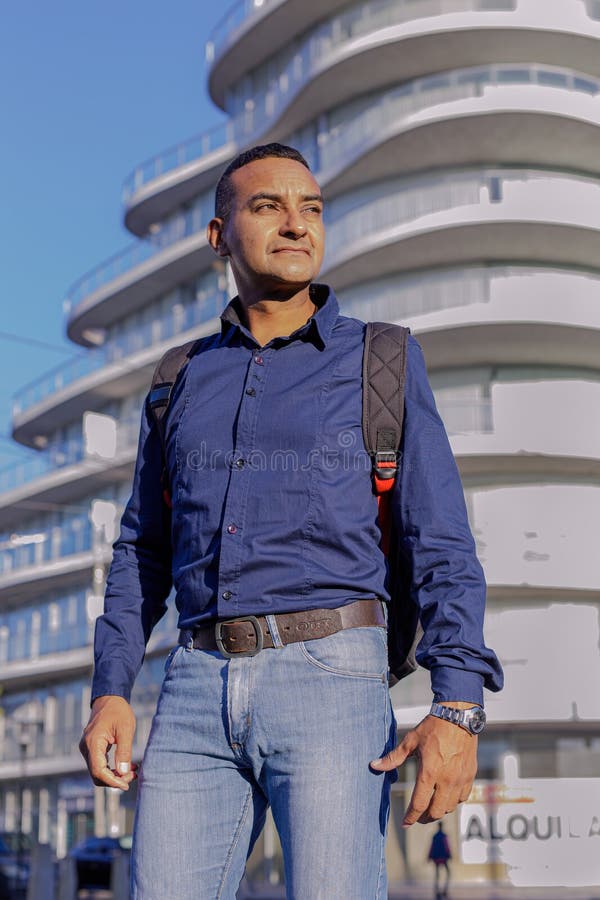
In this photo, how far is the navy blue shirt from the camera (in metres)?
2.75

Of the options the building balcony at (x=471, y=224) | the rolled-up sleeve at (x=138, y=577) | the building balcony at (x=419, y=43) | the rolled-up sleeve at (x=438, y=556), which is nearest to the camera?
the rolled-up sleeve at (x=438, y=556)

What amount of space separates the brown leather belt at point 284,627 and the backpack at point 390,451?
0.23 m

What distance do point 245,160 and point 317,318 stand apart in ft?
2.08

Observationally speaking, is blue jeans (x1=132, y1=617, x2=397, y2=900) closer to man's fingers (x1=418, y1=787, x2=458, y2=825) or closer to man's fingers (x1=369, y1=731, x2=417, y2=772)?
man's fingers (x1=369, y1=731, x2=417, y2=772)

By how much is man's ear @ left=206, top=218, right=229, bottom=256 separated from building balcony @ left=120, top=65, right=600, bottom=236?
25.8 metres

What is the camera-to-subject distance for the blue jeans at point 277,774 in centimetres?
257

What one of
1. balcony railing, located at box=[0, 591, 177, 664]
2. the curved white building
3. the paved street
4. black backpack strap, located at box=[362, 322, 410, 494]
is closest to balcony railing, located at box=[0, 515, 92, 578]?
balcony railing, located at box=[0, 591, 177, 664]

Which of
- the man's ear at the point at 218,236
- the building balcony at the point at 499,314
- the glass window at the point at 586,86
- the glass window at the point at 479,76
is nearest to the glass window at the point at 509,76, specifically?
the glass window at the point at 479,76

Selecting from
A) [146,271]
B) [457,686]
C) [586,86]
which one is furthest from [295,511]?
[146,271]

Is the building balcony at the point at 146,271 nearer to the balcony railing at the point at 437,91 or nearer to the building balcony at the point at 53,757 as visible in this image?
the balcony railing at the point at 437,91

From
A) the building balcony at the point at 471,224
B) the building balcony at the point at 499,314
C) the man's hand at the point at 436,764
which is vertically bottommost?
the man's hand at the point at 436,764

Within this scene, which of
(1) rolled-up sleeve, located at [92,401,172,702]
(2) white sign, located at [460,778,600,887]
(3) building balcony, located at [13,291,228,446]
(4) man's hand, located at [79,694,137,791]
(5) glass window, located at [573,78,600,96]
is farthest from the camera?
(3) building balcony, located at [13,291,228,446]

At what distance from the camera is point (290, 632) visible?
2711mm

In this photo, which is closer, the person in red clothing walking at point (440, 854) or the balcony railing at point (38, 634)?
the person in red clothing walking at point (440, 854)
